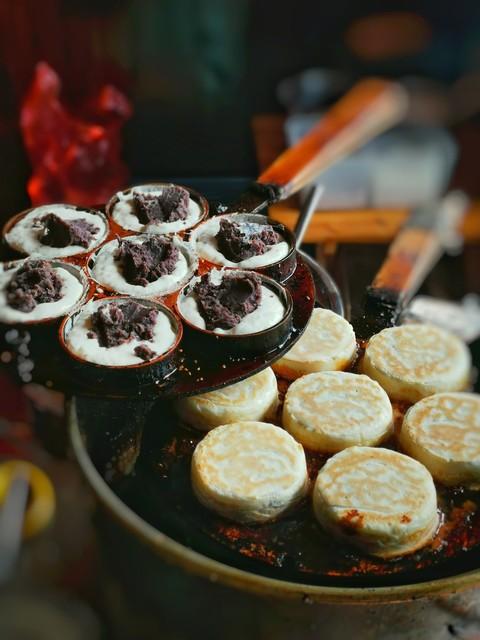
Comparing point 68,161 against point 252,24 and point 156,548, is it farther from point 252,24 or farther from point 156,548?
point 156,548

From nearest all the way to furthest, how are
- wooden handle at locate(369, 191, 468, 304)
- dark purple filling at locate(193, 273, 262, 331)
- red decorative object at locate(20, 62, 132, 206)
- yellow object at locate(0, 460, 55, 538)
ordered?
yellow object at locate(0, 460, 55, 538) → wooden handle at locate(369, 191, 468, 304) → dark purple filling at locate(193, 273, 262, 331) → red decorative object at locate(20, 62, 132, 206)

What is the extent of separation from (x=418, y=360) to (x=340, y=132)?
77 cm

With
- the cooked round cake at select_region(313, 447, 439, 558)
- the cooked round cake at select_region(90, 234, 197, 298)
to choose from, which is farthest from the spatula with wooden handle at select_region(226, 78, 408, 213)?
the cooked round cake at select_region(313, 447, 439, 558)

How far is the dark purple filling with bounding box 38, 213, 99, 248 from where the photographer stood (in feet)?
6.72

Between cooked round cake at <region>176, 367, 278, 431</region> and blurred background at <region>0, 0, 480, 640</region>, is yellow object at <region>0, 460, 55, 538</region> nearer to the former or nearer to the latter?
blurred background at <region>0, 0, 480, 640</region>

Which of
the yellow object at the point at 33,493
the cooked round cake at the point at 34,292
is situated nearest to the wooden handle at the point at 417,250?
the cooked round cake at the point at 34,292

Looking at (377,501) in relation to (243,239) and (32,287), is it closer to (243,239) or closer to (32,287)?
(243,239)

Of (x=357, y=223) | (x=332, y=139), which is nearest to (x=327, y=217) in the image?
(x=357, y=223)

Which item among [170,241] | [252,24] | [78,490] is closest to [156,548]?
[78,490]

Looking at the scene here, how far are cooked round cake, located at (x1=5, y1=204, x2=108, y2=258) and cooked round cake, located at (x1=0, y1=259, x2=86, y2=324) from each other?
12cm

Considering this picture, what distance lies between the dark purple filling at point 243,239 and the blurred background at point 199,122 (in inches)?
7.8

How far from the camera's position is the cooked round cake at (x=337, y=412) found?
2.02 metres

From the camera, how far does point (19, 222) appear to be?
2.17 meters

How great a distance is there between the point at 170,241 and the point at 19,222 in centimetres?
53
